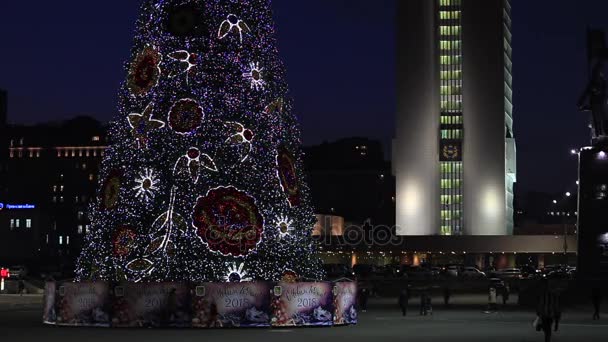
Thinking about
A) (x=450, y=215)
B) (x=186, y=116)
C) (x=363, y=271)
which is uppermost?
(x=450, y=215)

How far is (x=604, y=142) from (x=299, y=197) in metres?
32.4

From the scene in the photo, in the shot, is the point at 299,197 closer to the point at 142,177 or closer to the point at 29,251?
the point at 142,177

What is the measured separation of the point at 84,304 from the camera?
110 ft

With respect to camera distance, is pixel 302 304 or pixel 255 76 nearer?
pixel 302 304

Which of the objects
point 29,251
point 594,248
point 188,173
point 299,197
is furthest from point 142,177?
point 29,251

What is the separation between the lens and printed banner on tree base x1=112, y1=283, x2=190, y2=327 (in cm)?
3256

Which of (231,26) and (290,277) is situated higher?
(231,26)

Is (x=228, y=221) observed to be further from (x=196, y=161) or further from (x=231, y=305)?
(x=231, y=305)

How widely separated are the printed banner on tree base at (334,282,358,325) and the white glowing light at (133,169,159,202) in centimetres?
673

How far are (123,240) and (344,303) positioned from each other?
7.51m

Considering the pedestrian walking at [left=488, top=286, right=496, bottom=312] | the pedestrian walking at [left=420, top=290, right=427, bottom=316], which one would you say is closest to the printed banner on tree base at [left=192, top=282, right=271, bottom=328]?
the pedestrian walking at [left=420, top=290, right=427, bottom=316]

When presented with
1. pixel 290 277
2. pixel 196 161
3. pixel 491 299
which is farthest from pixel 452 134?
pixel 196 161

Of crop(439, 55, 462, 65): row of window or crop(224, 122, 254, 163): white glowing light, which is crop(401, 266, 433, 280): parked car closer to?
crop(439, 55, 462, 65): row of window

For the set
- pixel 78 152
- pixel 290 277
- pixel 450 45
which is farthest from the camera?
pixel 78 152
